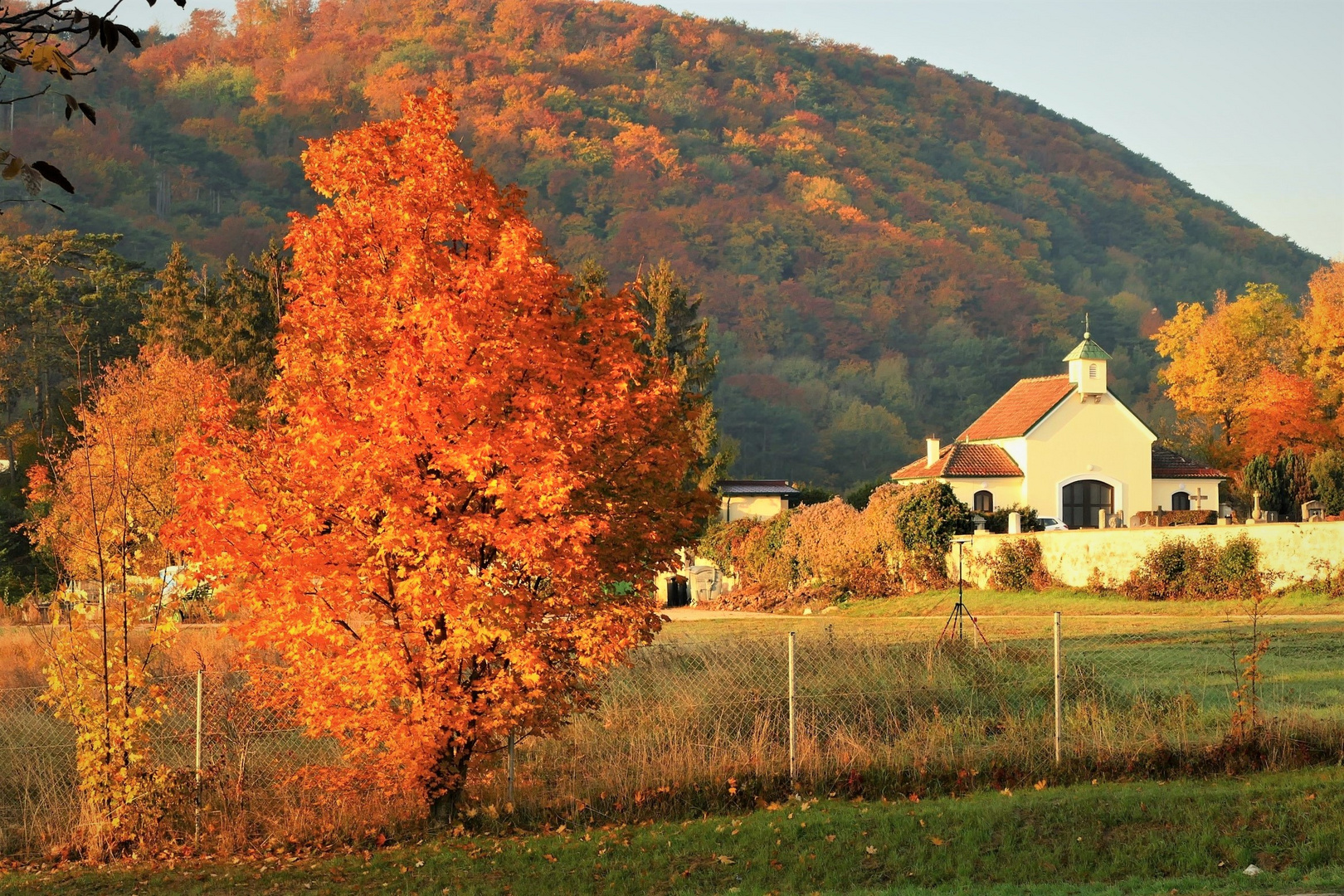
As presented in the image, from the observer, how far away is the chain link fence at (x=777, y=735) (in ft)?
42.2

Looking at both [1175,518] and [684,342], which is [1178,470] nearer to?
[1175,518]

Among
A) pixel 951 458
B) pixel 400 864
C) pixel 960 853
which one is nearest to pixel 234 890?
pixel 400 864

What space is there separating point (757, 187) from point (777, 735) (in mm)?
142394

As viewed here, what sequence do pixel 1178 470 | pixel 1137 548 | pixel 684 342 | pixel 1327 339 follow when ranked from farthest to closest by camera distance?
1. pixel 684 342
2. pixel 1327 339
3. pixel 1178 470
4. pixel 1137 548

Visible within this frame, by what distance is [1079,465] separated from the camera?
55.7 metres

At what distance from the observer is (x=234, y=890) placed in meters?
10.7

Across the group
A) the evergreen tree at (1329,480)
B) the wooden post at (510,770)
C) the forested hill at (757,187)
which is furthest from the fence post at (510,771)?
the forested hill at (757,187)

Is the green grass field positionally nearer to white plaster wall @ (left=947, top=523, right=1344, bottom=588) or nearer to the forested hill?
white plaster wall @ (left=947, top=523, right=1344, bottom=588)

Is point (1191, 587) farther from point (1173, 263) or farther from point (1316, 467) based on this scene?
point (1173, 263)

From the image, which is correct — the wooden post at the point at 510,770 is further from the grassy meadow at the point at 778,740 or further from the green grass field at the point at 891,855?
the green grass field at the point at 891,855

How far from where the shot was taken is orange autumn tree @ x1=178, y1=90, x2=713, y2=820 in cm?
1119

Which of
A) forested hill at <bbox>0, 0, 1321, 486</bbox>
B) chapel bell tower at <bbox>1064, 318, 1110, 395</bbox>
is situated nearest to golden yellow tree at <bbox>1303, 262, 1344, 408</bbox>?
chapel bell tower at <bbox>1064, 318, 1110, 395</bbox>

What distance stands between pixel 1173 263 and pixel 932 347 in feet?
169

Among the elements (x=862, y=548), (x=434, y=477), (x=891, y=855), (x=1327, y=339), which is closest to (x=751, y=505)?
(x=862, y=548)
